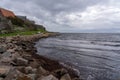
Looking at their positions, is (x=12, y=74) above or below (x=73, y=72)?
above

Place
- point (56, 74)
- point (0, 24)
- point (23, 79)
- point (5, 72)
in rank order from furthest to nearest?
point (0, 24)
point (56, 74)
point (5, 72)
point (23, 79)

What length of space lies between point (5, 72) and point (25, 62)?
279cm

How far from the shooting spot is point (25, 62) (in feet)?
37.3

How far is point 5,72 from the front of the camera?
28.2ft

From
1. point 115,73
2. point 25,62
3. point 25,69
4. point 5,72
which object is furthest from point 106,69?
point 5,72

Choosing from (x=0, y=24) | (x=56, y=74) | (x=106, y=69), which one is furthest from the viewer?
(x=0, y=24)

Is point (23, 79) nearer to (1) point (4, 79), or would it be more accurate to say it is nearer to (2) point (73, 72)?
(1) point (4, 79)

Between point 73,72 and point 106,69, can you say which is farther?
point 106,69

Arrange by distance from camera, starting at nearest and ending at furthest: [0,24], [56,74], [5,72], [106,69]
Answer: [5,72], [56,74], [106,69], [0,24]

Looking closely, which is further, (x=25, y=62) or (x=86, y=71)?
(x=86, y=71)

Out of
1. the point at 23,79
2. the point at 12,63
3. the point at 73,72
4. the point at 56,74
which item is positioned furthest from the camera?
the point at 73,72

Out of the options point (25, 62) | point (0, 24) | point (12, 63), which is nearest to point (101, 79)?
point (25, 62)

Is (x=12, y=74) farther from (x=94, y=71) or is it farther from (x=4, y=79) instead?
(x=94, y=71)

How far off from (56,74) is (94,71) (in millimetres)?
3756
